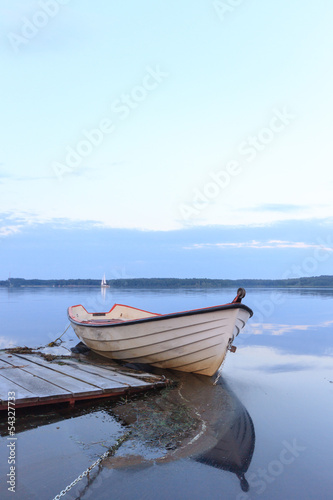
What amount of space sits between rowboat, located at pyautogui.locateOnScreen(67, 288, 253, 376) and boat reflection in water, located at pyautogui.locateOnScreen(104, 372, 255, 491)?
0.81 meters

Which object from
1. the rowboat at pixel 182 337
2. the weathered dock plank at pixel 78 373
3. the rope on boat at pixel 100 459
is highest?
the rowboat at pixel 182 337

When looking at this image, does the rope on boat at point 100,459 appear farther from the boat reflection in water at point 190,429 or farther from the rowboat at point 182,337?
the rowboat at point 182,337

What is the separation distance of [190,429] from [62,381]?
284 centimetres

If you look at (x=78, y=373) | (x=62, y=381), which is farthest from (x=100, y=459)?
(x=78, y=373)

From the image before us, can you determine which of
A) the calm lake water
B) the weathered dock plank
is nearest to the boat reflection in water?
the calm lake water

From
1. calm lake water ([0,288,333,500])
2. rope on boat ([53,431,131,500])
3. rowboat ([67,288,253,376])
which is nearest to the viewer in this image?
rope on boat ([53,431,131,500])

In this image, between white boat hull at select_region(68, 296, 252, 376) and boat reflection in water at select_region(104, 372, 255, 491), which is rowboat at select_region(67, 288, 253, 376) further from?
boat reflection in water at select_region(104, 372, 255, 491)

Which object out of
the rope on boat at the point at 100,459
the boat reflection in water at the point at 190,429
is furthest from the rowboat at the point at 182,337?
the rope on boat at the point at 100,459

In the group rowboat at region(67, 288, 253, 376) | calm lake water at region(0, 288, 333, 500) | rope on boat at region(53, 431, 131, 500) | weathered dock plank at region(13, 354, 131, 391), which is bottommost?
calm lake water at region(0, 288, 333, 500)

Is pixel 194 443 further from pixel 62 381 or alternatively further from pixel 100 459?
pixel 62 381

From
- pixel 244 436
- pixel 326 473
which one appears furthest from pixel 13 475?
pixel 326 473

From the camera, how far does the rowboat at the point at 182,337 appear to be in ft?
27.7

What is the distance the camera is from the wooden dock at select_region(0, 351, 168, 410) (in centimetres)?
666

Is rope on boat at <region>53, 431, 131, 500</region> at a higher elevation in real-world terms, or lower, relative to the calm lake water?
higher
